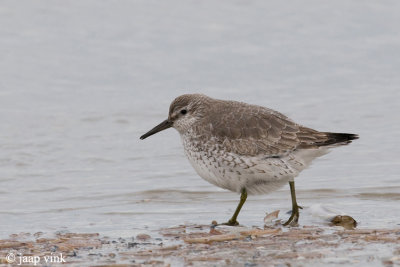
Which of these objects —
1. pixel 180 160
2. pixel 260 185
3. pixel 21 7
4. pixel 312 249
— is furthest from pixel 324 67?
pixel 312 249

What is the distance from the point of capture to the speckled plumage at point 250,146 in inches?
362

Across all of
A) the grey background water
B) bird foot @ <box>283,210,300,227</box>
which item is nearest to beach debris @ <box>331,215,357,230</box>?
the grey background water

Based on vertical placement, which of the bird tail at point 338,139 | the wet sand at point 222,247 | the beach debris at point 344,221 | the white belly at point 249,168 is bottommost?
the wet sand at point 222,247

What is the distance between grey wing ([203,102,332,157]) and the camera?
9.32 m

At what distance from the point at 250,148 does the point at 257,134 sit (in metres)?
0.24

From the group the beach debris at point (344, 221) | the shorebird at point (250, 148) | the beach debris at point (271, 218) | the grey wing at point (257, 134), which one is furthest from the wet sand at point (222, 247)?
the grey wing at point (257, 134)

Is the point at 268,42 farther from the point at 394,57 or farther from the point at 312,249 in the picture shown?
the point at 312,249

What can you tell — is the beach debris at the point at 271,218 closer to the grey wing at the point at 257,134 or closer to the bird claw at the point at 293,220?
the bird claw at the point at 293,220

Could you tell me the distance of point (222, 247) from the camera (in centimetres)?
789

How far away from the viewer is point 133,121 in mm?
15945

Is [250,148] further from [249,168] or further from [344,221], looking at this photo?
[344,221]

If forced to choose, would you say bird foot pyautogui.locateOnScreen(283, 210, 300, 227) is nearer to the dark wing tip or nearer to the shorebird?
the shorebird

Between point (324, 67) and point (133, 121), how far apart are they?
194 inches

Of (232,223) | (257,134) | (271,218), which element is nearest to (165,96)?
(257,134)
